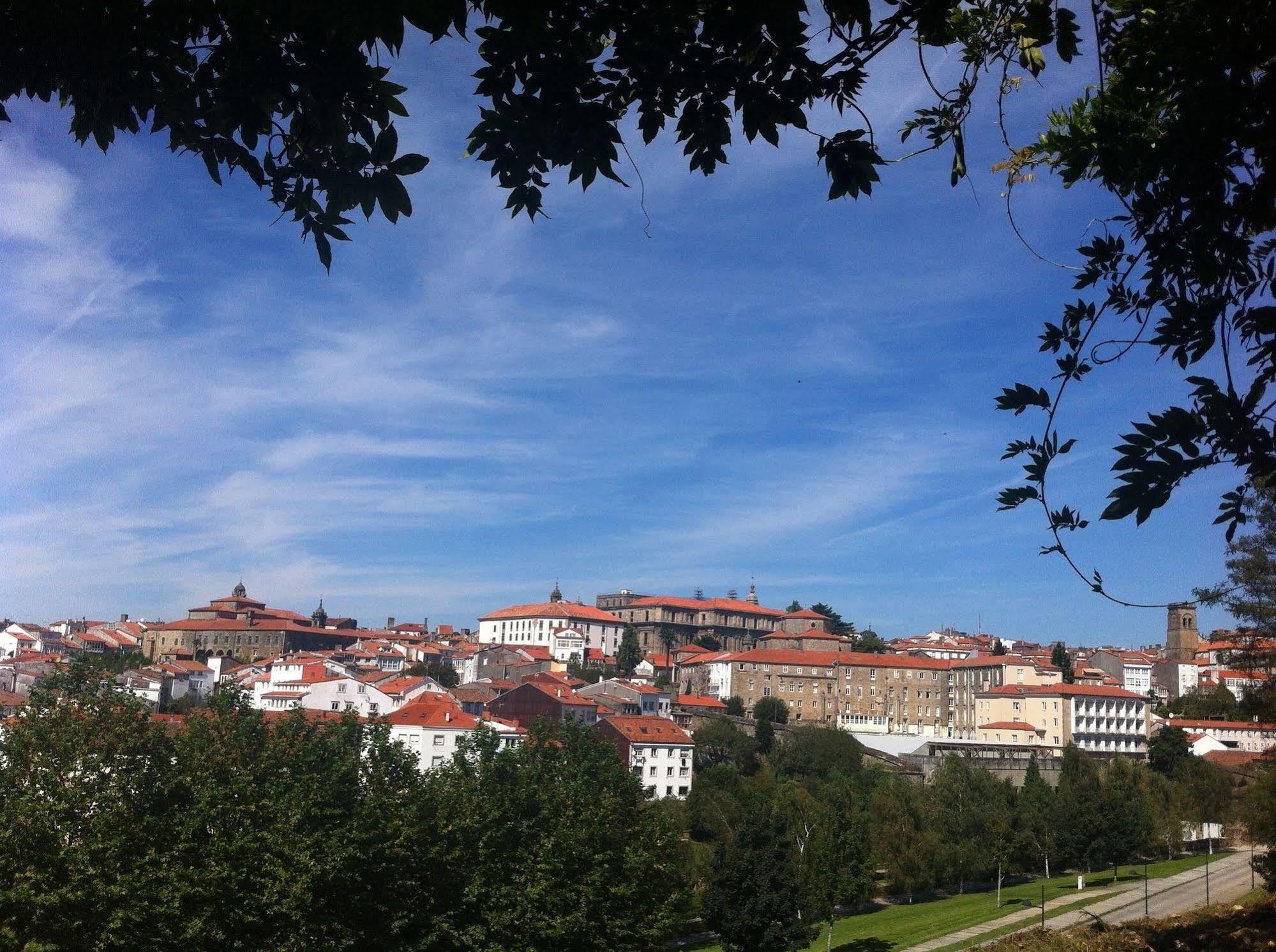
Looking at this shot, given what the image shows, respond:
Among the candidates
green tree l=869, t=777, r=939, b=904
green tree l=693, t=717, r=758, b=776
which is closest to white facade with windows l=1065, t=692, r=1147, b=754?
green tree l=693, t=717, r=758, b=776

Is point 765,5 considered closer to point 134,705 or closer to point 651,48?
point 651,48

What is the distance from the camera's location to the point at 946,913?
127 feet

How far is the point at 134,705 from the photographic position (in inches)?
910

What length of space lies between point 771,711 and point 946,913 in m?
37.6

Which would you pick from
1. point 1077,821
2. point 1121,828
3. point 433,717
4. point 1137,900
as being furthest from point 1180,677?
point 433,717

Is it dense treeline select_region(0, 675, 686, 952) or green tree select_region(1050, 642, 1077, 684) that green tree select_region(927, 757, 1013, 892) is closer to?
dense treeline select_region(0, 675, 686, 952)

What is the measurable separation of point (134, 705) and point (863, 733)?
2358 inches

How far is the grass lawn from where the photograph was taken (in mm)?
33781

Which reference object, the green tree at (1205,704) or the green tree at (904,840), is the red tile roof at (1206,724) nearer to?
the green tree at (1205,704)

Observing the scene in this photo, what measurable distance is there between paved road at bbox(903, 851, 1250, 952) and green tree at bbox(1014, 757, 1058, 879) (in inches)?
263

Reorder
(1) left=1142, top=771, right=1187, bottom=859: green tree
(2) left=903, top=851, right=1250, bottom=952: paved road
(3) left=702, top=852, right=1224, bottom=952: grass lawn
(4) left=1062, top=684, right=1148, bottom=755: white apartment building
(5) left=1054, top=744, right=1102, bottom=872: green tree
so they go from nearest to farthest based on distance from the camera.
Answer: (2) left=903, top=851, right=1250, bottom=952: paved road
(3) left=702, top=852, right=1224, bottom=952: grass lawn
(5) left=1054, top=744, right=1102, bottom=872: green tree
(1) left=1142, top=771, right=1187, bottom=859: green tree
(4) left=1062, top=684, right=1148, bottom=755: white apartment building

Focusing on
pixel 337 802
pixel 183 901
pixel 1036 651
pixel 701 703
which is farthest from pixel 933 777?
pixel 1036 651

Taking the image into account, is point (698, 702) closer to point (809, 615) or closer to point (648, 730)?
point (648, 730)

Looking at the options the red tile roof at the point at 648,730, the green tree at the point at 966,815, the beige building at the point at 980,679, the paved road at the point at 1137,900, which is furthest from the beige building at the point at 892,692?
the paved road at the point at 1137,900
